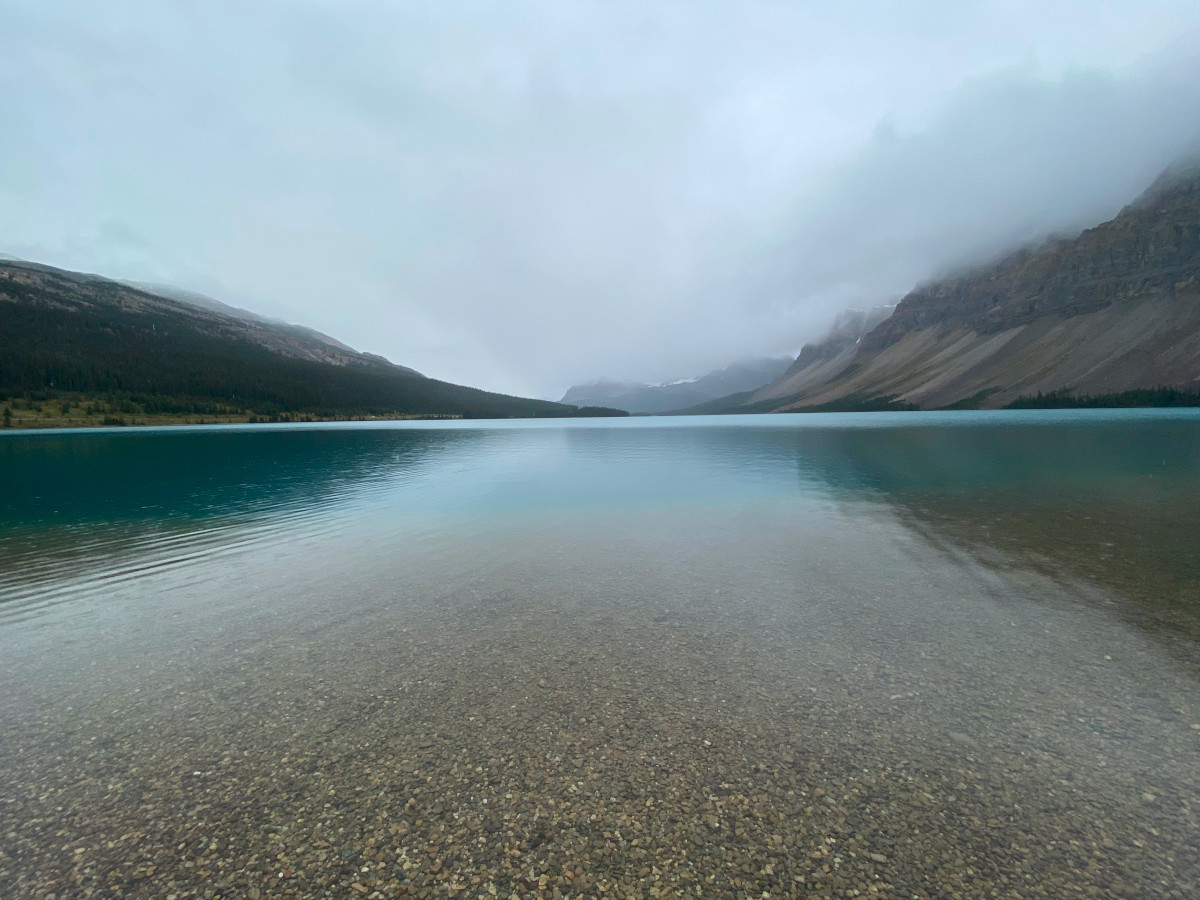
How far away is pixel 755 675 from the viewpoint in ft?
40.3

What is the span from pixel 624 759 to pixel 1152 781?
848cm

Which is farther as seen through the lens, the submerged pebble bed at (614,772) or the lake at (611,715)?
the lake at (611,715)

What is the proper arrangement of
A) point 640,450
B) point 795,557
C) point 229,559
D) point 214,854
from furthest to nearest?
point 640,450 < point 229,559 < point 795,557 < point 214,854

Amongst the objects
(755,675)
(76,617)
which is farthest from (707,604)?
(76,617)

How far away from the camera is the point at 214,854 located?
7.31 metres

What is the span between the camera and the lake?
709cm

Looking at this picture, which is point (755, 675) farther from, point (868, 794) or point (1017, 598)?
point (1017, 598)

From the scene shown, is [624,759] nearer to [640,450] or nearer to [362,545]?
[362,545]

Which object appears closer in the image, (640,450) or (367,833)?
(367,833)

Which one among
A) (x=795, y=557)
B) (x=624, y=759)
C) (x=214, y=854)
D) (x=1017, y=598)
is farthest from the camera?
(x=795, y=557)

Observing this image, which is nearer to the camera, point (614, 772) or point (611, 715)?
point (614, 772)

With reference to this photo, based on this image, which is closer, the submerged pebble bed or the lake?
the submerged pebble bed

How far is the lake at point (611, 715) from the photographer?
23.2ft

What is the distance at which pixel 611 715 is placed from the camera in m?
10.7
